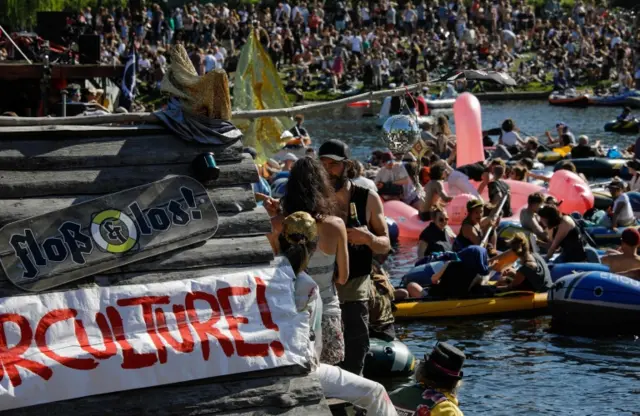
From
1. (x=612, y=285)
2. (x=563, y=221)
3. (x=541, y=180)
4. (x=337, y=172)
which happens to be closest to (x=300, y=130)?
(x=541, y=180)

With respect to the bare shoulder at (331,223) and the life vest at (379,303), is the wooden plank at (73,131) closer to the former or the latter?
the bare shoulder at (331,223)

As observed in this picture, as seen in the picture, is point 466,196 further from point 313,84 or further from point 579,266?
point 313,84

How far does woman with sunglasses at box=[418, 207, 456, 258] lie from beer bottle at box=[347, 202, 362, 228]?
6.79 m

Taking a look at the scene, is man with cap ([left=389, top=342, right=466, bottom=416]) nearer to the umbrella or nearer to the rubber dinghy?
the umbrella

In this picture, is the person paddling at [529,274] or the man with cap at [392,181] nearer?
the person paddling at [529,274]

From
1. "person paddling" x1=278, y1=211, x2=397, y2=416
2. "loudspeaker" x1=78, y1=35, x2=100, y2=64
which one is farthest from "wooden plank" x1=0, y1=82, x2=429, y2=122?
"loudspeaker" x1=78, y1=35, x2=100, y2=64

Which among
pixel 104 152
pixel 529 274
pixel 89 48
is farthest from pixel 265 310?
pixel 89 48

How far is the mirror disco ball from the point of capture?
1052 cm

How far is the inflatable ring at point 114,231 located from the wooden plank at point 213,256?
0.12 m

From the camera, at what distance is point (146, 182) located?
6965 mm

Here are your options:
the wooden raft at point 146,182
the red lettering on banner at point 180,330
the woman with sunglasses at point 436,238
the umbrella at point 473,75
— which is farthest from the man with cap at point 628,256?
the red lettering on banner at point 180,330

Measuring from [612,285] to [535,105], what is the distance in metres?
32.2

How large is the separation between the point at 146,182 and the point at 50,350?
1228 millimetres

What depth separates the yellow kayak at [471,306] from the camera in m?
13.1
